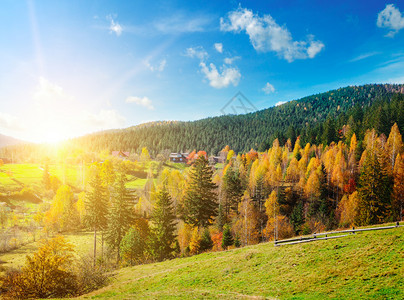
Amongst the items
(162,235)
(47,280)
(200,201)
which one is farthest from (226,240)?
(47,280)

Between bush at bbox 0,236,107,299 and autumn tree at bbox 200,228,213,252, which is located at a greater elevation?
bush at bbox 0,236,107,299

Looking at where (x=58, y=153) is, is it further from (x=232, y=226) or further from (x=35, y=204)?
(x=232, y=226)

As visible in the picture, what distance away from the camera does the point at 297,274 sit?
52.8 ft

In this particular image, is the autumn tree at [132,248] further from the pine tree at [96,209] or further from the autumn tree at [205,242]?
the autumn tree at [205,242]

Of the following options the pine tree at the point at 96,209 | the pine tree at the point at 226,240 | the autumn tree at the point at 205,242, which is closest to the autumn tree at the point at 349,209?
the pine tree at the point at 226,240

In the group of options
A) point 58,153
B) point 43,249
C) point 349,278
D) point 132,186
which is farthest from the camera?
point 58,153

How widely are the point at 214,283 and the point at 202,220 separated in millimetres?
23149

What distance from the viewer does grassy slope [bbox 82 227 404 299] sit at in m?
12.7

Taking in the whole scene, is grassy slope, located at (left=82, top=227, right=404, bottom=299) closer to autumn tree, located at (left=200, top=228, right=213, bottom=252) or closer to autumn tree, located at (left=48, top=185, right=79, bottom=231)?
autumn tree, located at (left=200, top=228, right=213, bottom=252)

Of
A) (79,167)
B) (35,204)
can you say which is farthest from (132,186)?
(79,167)

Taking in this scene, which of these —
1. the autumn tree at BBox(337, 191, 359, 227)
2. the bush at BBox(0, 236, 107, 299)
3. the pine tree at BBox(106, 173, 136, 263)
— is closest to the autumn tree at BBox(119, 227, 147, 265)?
the pine tree at BBox(106, 173, 136, 263)

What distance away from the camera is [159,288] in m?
19.1

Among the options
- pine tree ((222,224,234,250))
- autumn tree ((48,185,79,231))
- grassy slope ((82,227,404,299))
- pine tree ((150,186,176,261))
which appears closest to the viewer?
grassy slope ((82,227,404,299))

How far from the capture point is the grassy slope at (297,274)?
12727 mm
